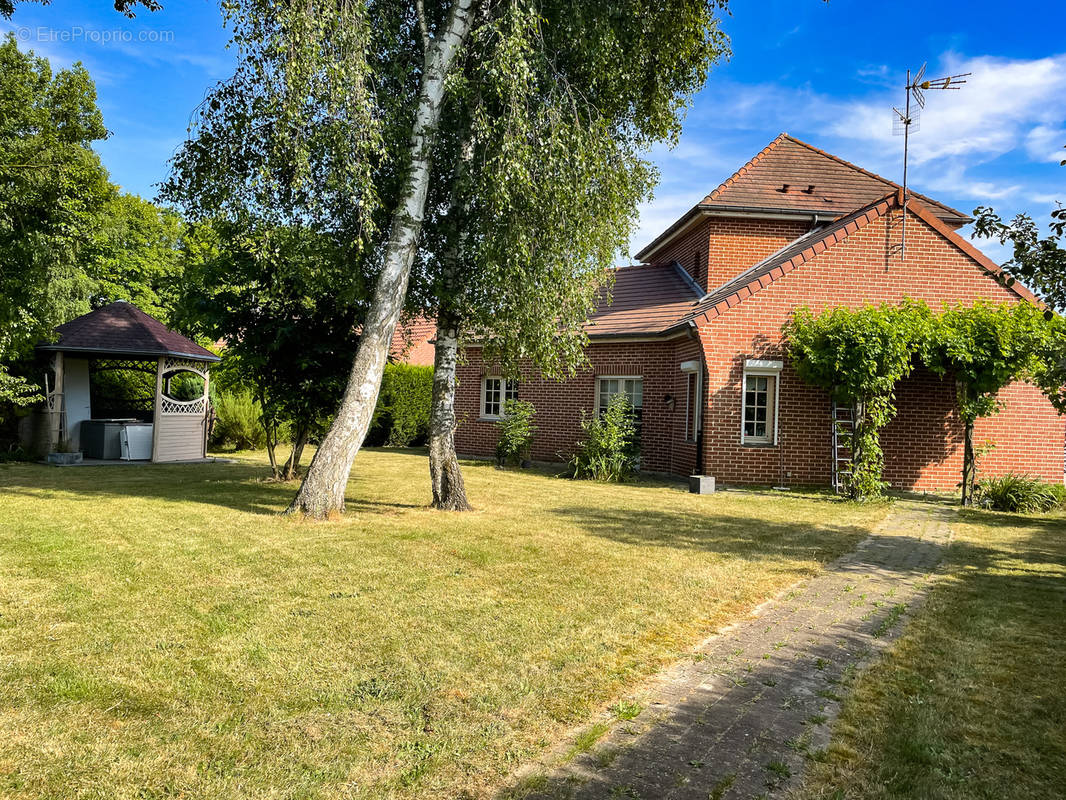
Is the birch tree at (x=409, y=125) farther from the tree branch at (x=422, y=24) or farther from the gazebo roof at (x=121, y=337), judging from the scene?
the gazebo roof at (x=121, y=337)

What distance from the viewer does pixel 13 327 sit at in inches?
543

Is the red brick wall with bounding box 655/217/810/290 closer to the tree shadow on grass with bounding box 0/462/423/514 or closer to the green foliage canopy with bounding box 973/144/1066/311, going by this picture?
the tree shadow on grass with bounding box 0/462/423/514

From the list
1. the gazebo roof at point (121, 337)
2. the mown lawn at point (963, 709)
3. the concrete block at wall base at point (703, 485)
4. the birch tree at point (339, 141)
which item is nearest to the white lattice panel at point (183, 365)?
the gazebo roof at point (121, 337)

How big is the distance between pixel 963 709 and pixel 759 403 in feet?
36.9

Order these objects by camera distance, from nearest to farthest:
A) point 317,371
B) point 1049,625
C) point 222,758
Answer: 1. point 222,758
2. point 1049,625
3. point 317,371

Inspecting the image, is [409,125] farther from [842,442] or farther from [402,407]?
[402,407]

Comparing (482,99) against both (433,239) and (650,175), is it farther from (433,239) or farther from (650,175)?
(650,175)

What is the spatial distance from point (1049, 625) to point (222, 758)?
233 inches

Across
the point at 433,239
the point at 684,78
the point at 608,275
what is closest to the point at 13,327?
the point at 433,239

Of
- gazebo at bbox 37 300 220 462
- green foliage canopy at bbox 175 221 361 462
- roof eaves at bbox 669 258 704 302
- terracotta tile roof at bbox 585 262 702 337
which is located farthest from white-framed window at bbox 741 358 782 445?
gazebo at bbox 37 300 220 462

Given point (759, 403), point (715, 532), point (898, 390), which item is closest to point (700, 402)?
point (759, 403)

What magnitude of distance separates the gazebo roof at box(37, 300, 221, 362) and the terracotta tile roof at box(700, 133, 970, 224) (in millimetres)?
13185

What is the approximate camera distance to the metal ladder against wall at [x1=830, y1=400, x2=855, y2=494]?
520 inches

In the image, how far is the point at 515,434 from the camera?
1797 centimetres
